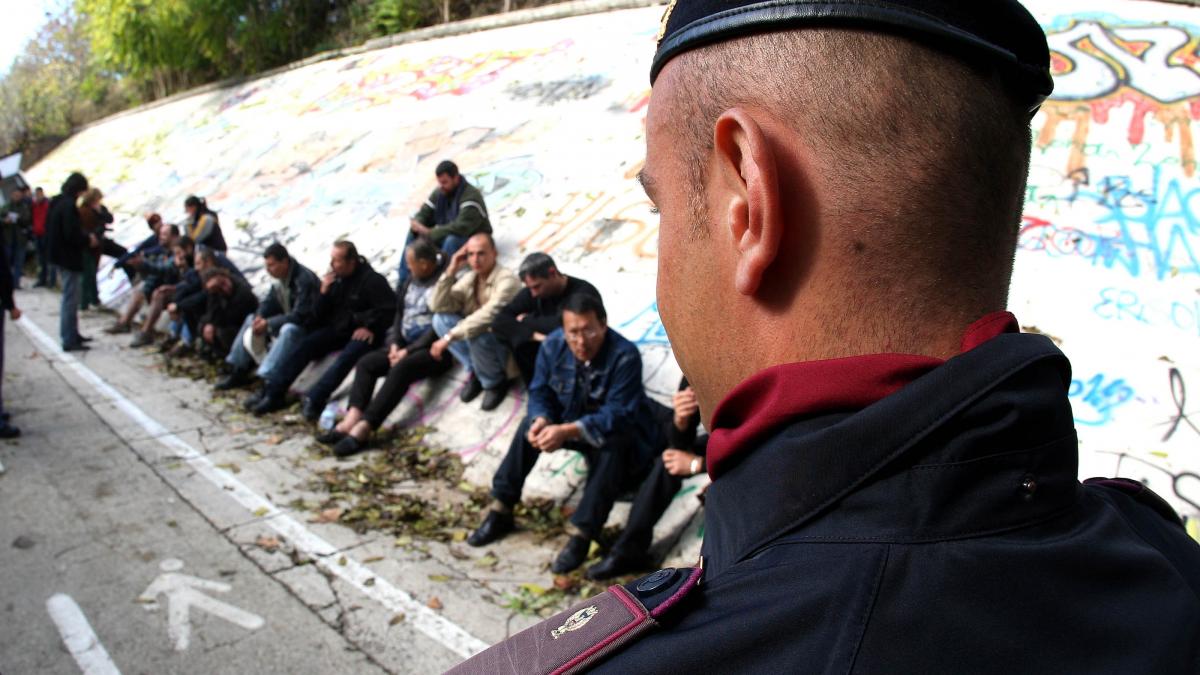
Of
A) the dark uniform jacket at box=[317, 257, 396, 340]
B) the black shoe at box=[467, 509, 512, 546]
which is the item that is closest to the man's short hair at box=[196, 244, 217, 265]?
the dark uniform jacket at box=[317, 257, 396, 340]

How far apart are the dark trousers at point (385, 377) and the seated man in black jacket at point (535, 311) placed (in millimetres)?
927

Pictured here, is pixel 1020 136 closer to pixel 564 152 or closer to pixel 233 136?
pixel 564 152

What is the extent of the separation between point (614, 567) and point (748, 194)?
4.24 m

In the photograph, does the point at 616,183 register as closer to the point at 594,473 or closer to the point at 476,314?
the point at 476,314

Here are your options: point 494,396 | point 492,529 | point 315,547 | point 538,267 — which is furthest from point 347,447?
point 538,267

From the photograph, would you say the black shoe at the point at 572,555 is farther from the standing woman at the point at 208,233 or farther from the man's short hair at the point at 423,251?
the standing woman at the point at 208,233

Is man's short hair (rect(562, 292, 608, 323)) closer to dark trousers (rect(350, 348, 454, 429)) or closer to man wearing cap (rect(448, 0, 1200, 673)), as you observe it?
dark trousers (rect(350, 348, 454, 429))

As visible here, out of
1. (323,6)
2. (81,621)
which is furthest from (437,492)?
(323,6)

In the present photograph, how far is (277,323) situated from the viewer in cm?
898

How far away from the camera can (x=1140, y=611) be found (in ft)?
2.55

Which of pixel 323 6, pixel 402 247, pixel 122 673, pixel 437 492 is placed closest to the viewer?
pixel 122 673

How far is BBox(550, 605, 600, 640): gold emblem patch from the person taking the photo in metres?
0.80

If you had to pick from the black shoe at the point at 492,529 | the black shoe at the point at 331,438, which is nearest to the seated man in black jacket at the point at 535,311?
the black shoe at the point at 492,529

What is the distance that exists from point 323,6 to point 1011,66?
25.9 meters
